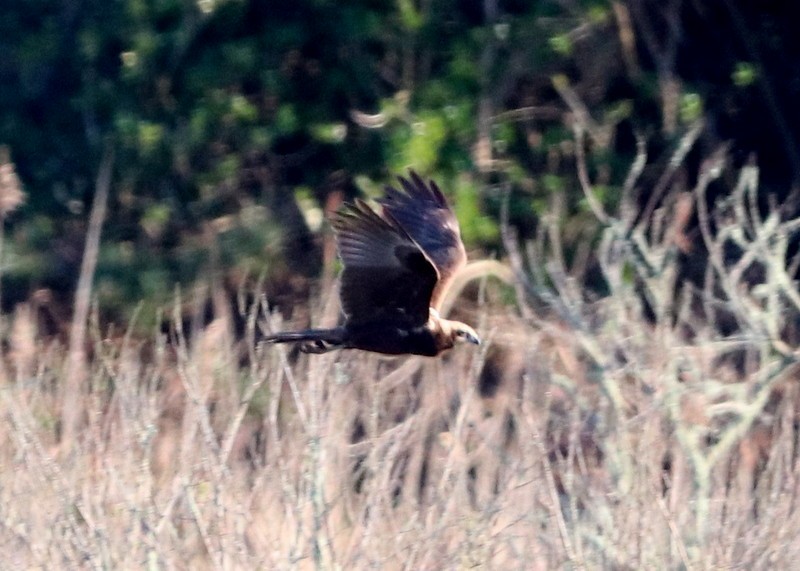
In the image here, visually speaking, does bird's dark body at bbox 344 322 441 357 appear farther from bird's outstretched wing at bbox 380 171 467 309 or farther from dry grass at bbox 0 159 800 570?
bird's outstretched wing at bbox 380 171 467 309

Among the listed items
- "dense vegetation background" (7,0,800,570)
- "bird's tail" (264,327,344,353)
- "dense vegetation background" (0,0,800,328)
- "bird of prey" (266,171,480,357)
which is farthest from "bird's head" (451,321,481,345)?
"dense vegetation background" (0,0,800,328)

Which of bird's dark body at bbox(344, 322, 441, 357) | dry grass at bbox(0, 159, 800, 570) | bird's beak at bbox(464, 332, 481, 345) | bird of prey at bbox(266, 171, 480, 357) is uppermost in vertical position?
bird of prey at bbox(266, 171, 480, 357)

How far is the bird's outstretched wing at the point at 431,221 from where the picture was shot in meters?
5.59

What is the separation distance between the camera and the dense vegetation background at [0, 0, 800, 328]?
8.27m

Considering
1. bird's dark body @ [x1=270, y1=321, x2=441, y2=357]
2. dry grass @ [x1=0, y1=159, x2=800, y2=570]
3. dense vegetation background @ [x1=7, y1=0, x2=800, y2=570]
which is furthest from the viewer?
dense vegetation background @ [x1=7, y1=0, x2=800, y2=570]

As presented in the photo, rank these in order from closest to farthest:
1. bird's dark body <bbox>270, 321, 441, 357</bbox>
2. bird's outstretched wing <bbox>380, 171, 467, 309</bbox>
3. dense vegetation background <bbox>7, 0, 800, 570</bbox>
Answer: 1. bird's dark body <bbox>270, 321, 441, 357</bbox>
2. bird's outstretched wing <bbox>380, 171, 467, 309</bbox>
3. dense vegetation background <bbox>7, 0, 800, 570</bbox>

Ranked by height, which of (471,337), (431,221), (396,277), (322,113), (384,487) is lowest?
(384,487)

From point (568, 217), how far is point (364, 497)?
390 cm

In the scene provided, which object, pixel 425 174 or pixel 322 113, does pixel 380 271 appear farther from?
pixel 322 113

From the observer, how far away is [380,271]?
4.99m

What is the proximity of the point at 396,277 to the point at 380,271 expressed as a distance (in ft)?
A: 0.25

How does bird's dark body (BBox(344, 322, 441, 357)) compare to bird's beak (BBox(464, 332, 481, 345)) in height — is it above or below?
above

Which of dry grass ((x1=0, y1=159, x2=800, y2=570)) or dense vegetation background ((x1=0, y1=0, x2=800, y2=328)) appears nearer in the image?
dry grass ((x1=0, y1=159, x2=800, y2=570))

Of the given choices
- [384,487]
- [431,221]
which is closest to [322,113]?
[431,221]
